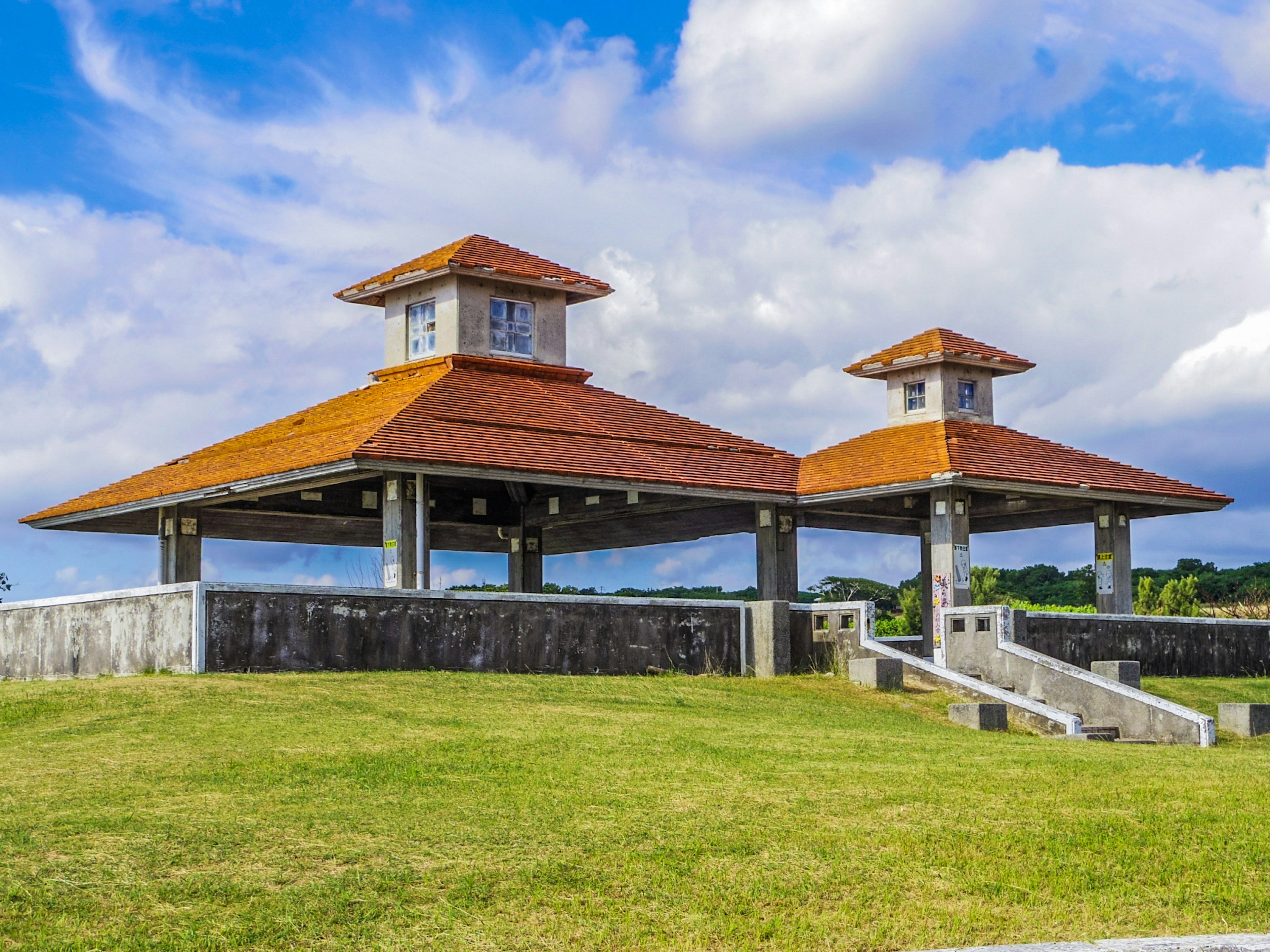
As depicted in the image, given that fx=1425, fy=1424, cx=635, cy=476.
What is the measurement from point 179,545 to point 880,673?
1301 cm

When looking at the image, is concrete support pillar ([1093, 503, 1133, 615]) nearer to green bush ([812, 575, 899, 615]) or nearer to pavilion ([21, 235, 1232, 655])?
pavilion ([21, 235, 1232, 655])

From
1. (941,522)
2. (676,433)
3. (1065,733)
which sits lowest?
(1065,733)

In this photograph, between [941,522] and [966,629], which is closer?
[966,629]

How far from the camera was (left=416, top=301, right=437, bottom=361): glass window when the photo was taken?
26344 mm

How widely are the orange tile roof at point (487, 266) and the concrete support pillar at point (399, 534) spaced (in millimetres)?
5602

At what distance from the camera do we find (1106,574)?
28047mm

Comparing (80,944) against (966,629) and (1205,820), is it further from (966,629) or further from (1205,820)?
(966,629)

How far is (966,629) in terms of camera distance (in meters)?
22.0

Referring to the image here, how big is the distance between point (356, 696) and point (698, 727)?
3.78 metres

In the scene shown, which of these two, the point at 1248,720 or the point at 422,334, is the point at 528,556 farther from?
the point at 1248,720

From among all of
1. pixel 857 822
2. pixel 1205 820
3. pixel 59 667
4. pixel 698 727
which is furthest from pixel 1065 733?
pixel 59 667

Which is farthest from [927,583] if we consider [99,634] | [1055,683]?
[99,634]

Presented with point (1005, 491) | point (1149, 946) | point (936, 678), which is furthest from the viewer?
point (1005, 491)

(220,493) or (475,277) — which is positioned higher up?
(475,277)
